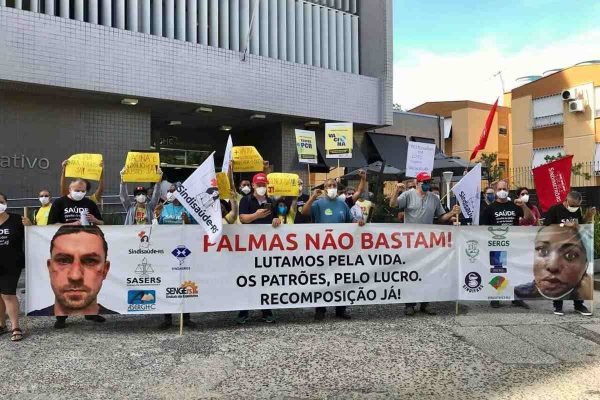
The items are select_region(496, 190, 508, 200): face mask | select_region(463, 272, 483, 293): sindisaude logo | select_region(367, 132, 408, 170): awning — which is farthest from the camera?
select_region(367, 132, 408, 170): awning

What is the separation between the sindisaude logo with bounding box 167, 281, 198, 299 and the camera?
6.46 meters

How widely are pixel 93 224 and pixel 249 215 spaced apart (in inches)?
74.2

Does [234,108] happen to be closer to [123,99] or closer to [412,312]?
[123,99]

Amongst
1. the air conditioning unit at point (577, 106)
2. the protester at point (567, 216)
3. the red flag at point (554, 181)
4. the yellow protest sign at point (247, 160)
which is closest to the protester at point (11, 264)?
the yellow protest sign at point (247, 160)

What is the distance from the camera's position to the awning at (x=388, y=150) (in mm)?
18188

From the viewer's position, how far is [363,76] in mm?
17438

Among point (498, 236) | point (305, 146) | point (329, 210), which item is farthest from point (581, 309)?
point (305, 146)

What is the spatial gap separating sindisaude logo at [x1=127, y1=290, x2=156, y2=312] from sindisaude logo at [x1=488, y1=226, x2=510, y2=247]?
14.8 feet

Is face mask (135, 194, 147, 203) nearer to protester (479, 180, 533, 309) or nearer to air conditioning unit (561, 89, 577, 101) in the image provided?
protester (479, 180, 533, 309)

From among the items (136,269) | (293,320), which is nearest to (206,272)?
(136,269)

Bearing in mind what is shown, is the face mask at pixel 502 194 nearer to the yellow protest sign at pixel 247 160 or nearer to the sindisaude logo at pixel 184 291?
the yellow protest sign at pixel 247 160

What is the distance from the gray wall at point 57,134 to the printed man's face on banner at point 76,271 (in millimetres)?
6835

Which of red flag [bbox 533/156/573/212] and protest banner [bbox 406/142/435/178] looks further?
protest banner [bbox 406/142/435/178]

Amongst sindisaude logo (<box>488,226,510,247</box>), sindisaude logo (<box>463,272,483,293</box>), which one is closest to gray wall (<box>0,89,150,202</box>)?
sindisaude logo (<box>463,272,483,293</box>)
